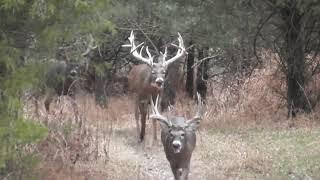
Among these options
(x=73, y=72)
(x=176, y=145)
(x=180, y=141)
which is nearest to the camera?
(x=176, y=145)

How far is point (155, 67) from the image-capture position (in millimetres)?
14547

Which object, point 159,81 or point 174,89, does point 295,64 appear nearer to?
point 159,81

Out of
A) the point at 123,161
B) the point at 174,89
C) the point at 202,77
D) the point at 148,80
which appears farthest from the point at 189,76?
the point at 123,161

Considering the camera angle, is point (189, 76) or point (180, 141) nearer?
point (180, 141)

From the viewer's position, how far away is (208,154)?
1329 centimetres

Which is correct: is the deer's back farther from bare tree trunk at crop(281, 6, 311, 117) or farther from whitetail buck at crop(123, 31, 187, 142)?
bare tree trunk at crop(281, 6, 311, 117)

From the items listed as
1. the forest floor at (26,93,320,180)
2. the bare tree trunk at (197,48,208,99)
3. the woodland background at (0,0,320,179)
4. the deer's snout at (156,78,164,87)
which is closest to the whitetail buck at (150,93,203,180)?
the woodland background at (0,0,320,179)

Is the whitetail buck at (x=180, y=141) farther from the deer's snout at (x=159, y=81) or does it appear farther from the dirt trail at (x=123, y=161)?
the deer's snout at (x=159, y=81)

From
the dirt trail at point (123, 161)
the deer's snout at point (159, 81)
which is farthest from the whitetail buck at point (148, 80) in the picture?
the dirt trail at point (123, 161)

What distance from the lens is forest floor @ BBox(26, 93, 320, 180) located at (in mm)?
11430

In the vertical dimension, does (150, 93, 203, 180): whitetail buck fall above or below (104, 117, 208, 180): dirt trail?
above

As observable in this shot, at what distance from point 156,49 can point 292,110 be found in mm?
4938

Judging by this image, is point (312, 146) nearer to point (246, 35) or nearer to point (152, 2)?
point (246, 35)

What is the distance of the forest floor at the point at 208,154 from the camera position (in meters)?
11.4
